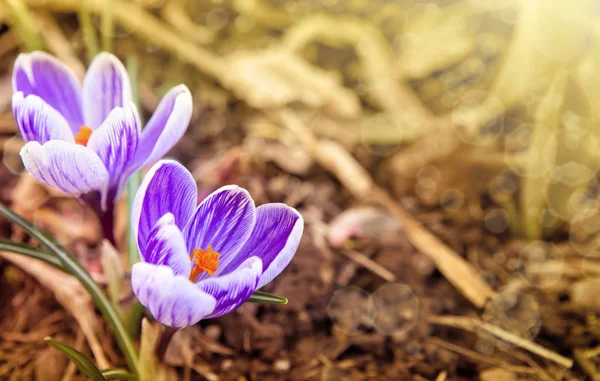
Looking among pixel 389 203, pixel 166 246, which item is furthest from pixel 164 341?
pixel 389 203

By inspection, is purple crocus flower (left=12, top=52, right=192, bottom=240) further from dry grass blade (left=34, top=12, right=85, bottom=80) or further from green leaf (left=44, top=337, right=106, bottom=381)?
dry grass blade (left=34, top=12, right=85, bottom=80)

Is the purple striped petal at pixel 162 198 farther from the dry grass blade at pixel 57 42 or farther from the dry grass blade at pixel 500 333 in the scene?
the dry grass blade at pixel 57 42

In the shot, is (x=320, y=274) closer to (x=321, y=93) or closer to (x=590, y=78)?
(x=321, y=93)

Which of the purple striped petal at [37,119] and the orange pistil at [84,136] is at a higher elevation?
the purple striped petal at [37,119]

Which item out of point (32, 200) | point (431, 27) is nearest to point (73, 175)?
point (32, 200)

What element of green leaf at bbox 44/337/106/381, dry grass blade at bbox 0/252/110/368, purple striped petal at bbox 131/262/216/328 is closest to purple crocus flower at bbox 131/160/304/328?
purple striped petal at bbox 131/262/216/328

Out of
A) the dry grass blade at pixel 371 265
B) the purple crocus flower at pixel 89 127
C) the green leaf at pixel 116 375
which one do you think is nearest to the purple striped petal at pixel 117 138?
the purple crocus flower at pixel 89 127
